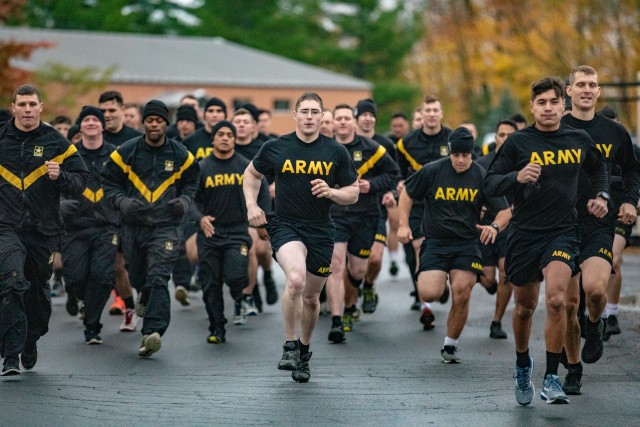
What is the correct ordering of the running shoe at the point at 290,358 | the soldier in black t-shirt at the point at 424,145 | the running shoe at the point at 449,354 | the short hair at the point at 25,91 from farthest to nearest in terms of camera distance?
1. the soldier in black t-shirt at the point at 424,145
2. the running shoe at the point at 449,354
3. the short hair at the point at 25,91
4. the running shoe at the point at 290,358

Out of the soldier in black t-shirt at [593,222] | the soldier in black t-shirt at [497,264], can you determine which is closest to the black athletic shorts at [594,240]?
the soldier in black t-shirt at [593,222]

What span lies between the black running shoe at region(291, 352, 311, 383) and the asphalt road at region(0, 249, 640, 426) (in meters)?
0.08

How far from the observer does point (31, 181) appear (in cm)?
1067

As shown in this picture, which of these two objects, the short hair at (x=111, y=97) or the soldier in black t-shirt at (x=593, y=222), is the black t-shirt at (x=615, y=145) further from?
the short hair at (x=111, y=97)

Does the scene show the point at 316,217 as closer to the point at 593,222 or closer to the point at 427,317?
the point at 593,222

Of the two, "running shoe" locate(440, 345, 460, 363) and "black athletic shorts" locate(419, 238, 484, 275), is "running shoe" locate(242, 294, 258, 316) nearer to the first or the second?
"black athletic shorts" locate(419, 238, 484, 275)

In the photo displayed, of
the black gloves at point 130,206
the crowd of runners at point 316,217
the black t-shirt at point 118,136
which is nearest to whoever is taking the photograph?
the crowd of runners at point 316,217

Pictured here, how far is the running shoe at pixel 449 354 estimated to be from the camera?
37.1ft

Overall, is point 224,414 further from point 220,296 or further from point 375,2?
point 375,2

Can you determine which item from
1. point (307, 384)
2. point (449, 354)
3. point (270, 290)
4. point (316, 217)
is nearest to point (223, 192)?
point (270, 290)

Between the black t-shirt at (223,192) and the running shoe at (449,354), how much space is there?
2.92 m

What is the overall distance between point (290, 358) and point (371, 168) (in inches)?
162

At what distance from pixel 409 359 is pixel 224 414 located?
3182 mm

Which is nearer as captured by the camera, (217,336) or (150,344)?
(150,344)
